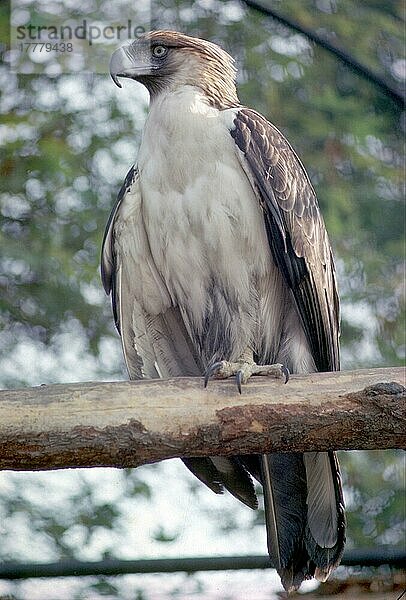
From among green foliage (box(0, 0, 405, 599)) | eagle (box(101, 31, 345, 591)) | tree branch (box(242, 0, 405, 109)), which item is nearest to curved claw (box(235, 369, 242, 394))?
eagle (box(101, 31, 345, 591))

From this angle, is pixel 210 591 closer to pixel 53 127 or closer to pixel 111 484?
pixel 111 484

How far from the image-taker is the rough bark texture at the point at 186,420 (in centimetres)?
199

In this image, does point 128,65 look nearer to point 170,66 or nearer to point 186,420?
point 170,66

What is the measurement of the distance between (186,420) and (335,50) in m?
2.14

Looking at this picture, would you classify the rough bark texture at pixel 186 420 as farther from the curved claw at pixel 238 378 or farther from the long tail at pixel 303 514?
the long tail at pixel 303 514

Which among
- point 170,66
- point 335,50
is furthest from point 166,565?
point 335,50

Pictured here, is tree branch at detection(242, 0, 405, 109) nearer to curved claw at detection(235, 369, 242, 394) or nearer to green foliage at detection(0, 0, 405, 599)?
green foliage at detection(0, 0, 405, 599)

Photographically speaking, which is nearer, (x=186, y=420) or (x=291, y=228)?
(x=186, y=420)

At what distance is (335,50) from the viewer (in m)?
3.71

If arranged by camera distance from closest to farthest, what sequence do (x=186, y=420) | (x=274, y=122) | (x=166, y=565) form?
1. (x=186, y=420)
2. (x=166, y=565)
3. (x=274, y=122)

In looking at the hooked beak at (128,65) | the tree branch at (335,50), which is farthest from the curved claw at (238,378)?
the tree branch at (335,50)

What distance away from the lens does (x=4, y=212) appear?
389 centimetres

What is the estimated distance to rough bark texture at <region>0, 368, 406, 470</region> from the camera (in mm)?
1989

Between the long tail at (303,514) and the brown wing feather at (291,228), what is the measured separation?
11.0 inches
